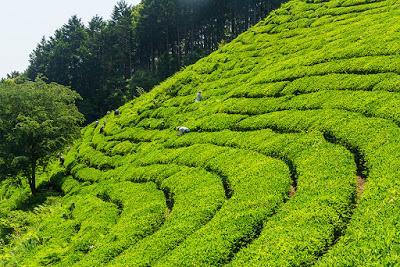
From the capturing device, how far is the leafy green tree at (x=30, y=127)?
167ft

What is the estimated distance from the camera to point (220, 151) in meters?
35.3

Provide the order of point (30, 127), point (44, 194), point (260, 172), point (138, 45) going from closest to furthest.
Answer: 1. point (260, 172)
2. point (30, 127)
3. point (44, 194)
4. point (138, 45)

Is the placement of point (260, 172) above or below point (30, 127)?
below

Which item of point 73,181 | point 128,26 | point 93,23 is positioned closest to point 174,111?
point 73,181

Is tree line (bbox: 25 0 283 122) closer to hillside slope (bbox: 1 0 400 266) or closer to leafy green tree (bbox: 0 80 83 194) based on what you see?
leafy green tree (bbox: 0 80 83 194)

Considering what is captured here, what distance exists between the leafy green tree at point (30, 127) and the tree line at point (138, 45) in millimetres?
61352

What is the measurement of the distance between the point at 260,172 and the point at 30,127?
32817mm

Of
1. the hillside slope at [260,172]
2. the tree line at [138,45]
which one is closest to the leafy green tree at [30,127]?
the hillside slope at [260,172]

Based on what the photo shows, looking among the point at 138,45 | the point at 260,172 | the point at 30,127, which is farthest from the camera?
the point at 138,45

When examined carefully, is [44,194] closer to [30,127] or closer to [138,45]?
[30,127]

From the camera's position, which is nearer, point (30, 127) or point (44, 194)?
point (30, 127)

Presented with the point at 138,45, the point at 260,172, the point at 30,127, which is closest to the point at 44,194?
the point at 30,127

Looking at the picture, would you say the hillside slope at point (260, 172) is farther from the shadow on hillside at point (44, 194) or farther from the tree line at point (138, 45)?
the tree line at point (138, 45)

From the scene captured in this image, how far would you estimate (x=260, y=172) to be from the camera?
2767 centimetres
